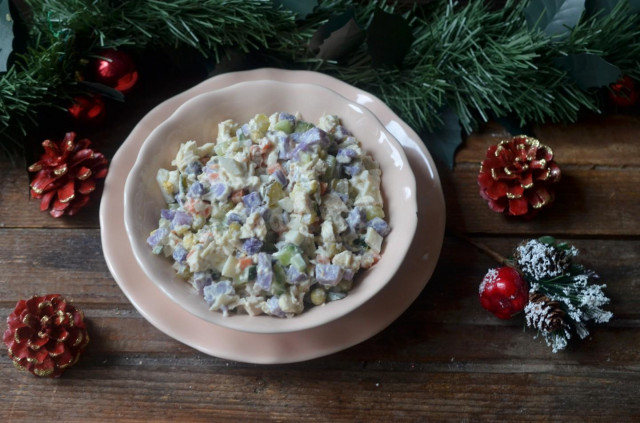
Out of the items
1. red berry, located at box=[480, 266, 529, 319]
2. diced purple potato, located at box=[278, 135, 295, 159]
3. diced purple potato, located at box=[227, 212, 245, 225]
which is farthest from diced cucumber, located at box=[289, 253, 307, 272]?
red berry, located at box=[480, 266, 529, 319]

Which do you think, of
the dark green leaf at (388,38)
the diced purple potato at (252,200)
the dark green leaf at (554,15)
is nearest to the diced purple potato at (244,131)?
the diced purple potato at (252,200)

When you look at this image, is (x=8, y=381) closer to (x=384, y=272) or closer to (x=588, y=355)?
(x=384, y=272)

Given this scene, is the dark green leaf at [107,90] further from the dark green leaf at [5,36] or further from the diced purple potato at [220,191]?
the diced purple potato at [220,191]

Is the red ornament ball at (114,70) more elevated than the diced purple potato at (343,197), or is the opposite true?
the red ornament ball at (114,70)

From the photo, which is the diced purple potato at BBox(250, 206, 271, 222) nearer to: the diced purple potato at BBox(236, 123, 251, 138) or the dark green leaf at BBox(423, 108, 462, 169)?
the diced purple potato at BBox(236, 123, 251, 138)

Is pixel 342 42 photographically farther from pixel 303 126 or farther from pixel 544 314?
pixel 544 314
